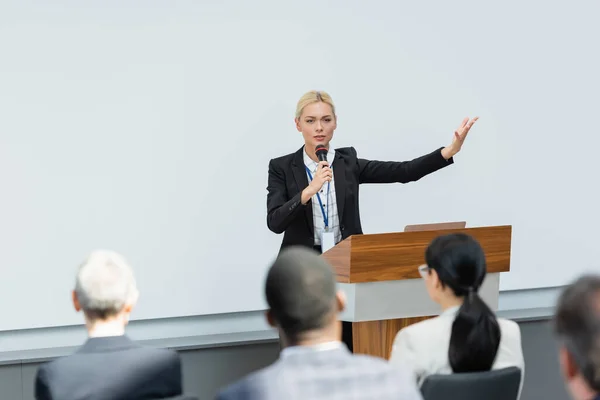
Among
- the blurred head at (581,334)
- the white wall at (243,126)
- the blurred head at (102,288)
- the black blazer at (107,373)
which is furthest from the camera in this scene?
the white wall at (243,126)

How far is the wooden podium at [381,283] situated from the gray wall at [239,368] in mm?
1234

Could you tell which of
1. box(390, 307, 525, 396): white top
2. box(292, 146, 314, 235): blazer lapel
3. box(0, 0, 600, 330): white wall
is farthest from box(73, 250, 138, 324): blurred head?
box(0, 0, 600, 330): white wall

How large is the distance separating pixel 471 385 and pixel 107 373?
942 millimetres

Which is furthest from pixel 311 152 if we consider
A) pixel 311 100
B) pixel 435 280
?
pixel 435 280

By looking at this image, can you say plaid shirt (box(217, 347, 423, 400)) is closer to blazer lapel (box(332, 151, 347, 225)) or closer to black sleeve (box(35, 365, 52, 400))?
black sleeve (box(35, 365, 52, 400))

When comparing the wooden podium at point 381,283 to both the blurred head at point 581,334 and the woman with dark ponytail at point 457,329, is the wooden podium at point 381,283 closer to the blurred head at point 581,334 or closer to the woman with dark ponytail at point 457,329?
the woman with dark ponytail at point 457,329

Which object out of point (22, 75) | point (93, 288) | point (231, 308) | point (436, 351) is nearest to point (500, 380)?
point (436, 351)

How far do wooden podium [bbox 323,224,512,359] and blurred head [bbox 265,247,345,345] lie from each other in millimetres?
1585

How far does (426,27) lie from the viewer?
5.14m

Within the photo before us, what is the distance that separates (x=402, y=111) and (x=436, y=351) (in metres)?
2.58

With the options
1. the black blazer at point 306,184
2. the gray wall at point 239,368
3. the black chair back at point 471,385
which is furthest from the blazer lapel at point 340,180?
the black chair back at point 471,385

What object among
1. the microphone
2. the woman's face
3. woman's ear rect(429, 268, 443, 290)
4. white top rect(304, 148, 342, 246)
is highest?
the woman's face

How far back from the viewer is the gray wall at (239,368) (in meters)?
4.35

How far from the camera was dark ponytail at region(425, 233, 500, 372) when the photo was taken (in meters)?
2.68
